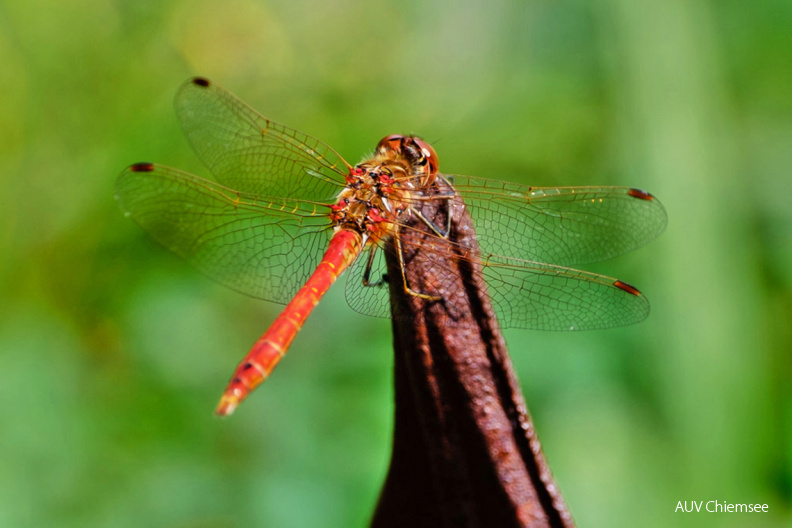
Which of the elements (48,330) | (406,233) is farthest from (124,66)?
(406,233)

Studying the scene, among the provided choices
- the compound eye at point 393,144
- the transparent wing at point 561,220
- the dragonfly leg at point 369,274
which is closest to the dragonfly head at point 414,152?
the compound eye at point 393,144

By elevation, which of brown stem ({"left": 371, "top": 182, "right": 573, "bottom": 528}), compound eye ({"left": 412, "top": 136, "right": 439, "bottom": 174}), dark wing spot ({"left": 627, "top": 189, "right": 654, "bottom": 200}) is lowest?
brown stem ({"left": 371, "top": 182, "right": 573, "bottom": 528})

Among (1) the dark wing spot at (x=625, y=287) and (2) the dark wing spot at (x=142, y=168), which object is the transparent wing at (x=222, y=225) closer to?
(2) the dark wing spot at (x=142, y=168)

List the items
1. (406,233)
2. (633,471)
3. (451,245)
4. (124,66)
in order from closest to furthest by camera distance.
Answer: (451,245) → (406,233) → (633,471) → (124,66)

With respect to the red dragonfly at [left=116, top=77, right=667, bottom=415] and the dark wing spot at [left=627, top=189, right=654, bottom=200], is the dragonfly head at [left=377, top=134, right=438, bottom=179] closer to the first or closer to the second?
the red dragonfly at [left=116, top=77, right=667, bottom=415]

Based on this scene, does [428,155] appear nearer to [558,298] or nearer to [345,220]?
[345,220]

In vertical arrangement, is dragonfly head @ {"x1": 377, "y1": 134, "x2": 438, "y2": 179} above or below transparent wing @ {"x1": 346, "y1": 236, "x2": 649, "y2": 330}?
above

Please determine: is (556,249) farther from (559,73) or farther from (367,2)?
(367,2)

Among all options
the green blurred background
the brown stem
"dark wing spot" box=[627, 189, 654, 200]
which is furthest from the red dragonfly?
the brown stem
